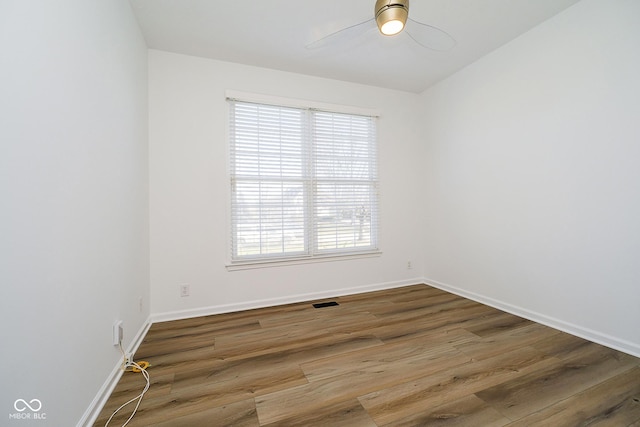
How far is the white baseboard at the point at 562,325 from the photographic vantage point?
185cm

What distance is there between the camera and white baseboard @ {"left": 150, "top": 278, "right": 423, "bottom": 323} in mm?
2545

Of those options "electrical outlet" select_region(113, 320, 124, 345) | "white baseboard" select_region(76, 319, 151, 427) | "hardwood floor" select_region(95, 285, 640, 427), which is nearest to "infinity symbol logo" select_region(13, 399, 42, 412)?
"white baseboard" select_region(76, 319, 151, 427)

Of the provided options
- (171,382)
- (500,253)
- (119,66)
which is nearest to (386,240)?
(500,253)

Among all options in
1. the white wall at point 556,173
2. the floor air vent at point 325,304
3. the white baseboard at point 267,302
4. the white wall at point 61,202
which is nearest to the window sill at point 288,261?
the white baseboard at point 267,302

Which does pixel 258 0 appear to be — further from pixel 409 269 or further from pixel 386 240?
pixel 409 269

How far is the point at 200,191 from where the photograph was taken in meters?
2.66

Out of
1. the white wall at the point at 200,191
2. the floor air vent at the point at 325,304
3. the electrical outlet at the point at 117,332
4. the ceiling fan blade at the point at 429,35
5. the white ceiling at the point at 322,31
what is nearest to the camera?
the electrical outlet at the point at 117,332

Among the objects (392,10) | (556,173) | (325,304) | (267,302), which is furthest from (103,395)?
Result: (556,173)

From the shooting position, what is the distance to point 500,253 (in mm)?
2703

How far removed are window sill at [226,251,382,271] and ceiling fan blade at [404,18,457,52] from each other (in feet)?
7.69

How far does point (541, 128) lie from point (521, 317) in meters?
1.83

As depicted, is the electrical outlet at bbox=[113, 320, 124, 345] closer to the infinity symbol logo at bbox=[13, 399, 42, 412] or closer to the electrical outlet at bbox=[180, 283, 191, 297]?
the infinity symbol logo at bbox=[13, 399, 42, 412]

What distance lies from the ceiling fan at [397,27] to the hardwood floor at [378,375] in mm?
2225

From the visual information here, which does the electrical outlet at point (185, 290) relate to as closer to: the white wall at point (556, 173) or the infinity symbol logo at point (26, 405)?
the infinity symbol logo at point (26, 405)
